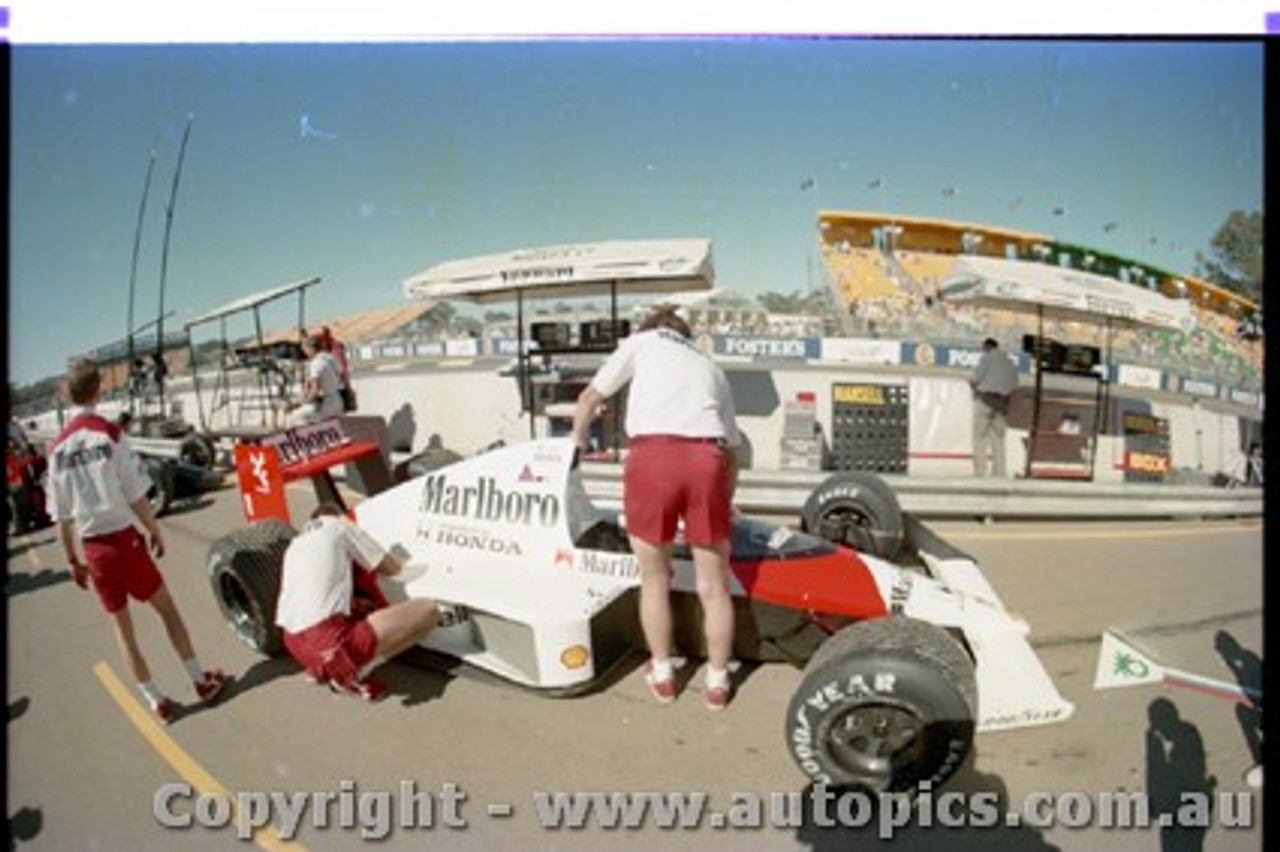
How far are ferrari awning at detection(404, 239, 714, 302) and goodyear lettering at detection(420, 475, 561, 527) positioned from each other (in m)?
1.09

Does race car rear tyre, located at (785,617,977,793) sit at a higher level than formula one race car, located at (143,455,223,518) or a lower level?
lower

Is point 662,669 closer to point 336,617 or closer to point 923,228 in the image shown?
point 336,617

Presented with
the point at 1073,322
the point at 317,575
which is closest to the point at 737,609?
the point at 317,575

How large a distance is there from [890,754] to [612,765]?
891mm

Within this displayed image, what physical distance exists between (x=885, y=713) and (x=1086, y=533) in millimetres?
3783

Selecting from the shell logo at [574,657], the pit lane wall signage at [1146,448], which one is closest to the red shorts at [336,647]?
the shell logo at [574,657]

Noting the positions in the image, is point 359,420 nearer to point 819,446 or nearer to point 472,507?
point 472,507

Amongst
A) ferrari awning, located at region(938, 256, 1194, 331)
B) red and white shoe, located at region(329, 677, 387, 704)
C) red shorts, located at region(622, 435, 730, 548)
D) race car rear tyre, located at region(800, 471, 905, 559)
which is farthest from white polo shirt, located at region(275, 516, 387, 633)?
ferrari awning, located at region(938, 256, 1194, 331)

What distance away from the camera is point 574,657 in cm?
243

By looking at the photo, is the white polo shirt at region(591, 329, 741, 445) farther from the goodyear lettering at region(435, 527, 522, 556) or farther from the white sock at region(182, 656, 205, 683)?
the white sock at region(182, 656, 205, 683)

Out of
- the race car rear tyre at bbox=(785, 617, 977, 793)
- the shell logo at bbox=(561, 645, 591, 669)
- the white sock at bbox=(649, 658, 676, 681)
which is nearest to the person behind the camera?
the race car rear tyre at bbox=(785, 617, 977, 793)

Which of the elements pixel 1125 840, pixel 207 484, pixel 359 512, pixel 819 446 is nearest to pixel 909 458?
pixel 819 446

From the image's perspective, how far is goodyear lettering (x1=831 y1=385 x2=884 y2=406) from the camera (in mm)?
6707

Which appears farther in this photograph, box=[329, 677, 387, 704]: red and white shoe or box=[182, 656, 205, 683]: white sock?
box=[182, 656, 205, 683]: white sock
